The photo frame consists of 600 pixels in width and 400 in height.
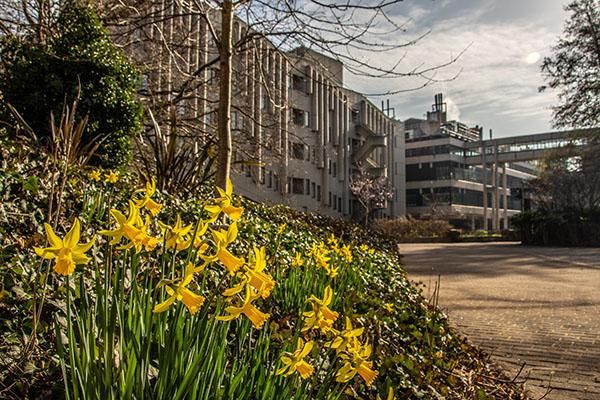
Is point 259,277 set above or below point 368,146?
below

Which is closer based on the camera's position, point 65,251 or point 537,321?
point 65,251

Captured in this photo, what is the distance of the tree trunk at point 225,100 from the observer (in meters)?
4.56

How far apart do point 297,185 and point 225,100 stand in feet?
85.4

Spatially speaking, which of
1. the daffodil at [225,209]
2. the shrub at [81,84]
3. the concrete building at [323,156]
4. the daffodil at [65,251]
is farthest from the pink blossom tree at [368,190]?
the daffodil at [65,251]

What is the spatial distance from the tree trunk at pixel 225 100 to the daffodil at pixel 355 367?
333 centimetres

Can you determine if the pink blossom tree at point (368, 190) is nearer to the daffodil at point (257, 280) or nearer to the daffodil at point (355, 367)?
the daffodil at point (355, 367)

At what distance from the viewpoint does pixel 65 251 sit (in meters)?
0.96

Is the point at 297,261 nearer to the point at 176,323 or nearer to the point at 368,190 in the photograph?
the point at 176,323

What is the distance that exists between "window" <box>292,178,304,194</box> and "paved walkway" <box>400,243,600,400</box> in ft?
65.0

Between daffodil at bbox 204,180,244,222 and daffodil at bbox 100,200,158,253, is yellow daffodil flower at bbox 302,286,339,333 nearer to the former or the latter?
daffodil at bbox 204,180,244,222

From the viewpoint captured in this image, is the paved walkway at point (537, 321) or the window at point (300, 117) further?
the window at point (300, 117)

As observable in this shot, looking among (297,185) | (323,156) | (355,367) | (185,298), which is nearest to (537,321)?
(355,367)

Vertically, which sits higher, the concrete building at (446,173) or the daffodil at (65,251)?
the concrete building at (446,173)

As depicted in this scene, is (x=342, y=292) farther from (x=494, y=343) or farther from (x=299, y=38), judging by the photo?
(x=299, y=38)
